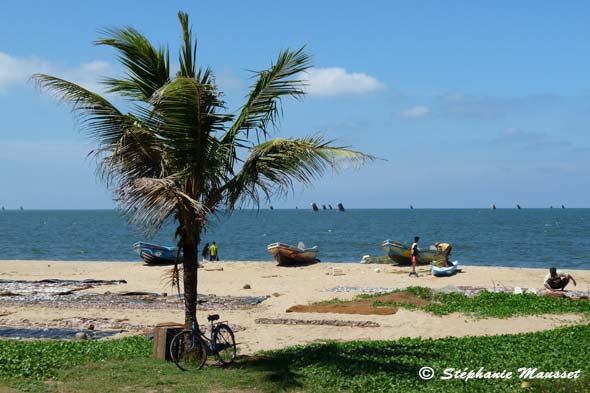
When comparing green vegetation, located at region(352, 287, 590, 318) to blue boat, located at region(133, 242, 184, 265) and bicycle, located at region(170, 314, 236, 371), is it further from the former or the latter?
blue boat, located at region(133, 242, 184, 265)

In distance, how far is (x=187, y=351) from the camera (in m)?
11.7

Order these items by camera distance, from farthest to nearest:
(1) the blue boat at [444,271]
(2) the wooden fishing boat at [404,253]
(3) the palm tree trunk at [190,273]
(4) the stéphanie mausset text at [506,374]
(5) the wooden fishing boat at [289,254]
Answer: (5) the wooden fishing boat at [289,254] < (2) the wooden fishing boat at [404,253] < (1) the blue boat at [444,271] < (3) the palm tree trunk at [190,273] < (4) the stéphanie mausset text at [506,374]

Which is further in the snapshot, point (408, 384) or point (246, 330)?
point (246, 330)

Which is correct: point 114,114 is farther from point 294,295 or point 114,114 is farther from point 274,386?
point 294,295

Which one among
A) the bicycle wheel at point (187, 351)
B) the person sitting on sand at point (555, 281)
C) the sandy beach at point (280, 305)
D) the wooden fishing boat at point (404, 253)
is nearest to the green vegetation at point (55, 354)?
the bicycle wheel at point (187, 351)

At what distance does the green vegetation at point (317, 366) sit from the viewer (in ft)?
32.7

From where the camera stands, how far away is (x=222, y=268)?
122 ft

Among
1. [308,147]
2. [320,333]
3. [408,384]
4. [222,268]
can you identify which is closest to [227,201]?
[308,147]

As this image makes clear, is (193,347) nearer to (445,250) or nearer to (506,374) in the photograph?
(506,374)

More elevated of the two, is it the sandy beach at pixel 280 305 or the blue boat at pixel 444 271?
the blue boat at pixel 444 271

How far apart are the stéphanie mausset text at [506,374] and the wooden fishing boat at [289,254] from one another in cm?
2879

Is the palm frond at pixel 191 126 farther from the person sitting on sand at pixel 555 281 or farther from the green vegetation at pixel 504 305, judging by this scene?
the person sitting on sand at pixel 555 281

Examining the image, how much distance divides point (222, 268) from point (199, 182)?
25.8m

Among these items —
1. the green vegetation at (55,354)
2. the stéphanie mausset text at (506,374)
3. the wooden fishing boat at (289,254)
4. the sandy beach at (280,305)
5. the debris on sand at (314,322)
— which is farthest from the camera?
the wooden fishing boat at (289,254)
